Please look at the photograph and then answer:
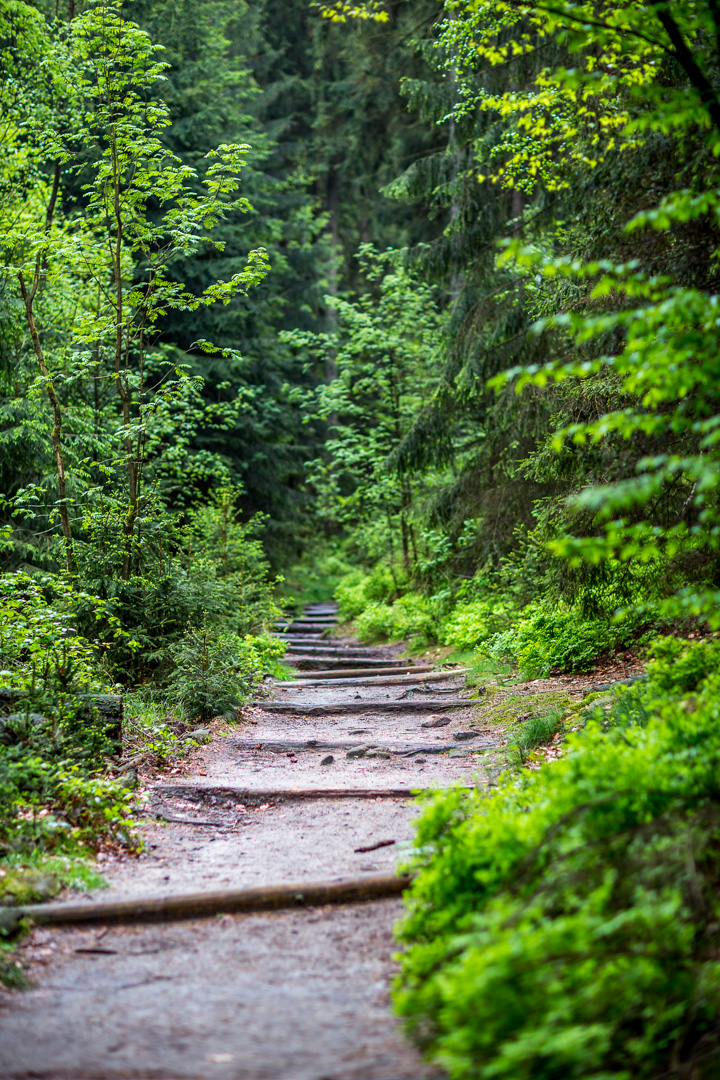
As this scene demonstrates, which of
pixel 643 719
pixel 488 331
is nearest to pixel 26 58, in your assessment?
pixel 488 331

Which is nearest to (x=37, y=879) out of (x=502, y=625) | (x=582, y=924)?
(x=582, y=924)

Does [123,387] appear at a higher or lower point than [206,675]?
higher

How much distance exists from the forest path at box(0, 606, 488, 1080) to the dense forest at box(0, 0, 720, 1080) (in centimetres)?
32

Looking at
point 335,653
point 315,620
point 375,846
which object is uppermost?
point 375,846

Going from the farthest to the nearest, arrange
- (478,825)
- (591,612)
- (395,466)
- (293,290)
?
1. (293,290)
2. (395,466)
3. (591,612)
4. (478,825)

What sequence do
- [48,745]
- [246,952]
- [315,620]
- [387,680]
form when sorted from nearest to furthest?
[246,952] → [48,745] → [387,680] → [315,620]

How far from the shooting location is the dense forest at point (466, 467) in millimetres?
2736

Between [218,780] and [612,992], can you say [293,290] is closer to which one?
[218,780]

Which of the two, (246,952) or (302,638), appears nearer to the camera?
(246,952)

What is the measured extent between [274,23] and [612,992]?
31.2 m

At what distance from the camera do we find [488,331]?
1138 cm

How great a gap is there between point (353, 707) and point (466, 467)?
494cm

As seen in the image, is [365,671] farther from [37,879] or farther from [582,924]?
[582,924]

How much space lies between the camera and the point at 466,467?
12.7 m
